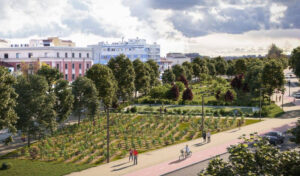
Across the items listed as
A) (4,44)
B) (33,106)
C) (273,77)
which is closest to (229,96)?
(273,77)

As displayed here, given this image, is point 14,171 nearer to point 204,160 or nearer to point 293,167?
point 204,160

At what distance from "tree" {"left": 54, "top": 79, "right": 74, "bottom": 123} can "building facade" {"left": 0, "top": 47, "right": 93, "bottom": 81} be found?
167ft

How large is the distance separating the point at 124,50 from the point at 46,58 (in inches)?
2080

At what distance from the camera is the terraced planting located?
36.1 metres

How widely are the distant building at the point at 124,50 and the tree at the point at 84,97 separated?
90.7 m

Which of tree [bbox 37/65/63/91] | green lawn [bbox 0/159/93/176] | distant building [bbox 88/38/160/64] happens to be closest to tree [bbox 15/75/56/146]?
green lawn [bbox 0/159/93/176]

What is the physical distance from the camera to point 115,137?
4372 centimetres

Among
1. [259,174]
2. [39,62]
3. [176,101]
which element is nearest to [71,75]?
[39,62]

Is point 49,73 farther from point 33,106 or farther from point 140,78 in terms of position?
point 140,78

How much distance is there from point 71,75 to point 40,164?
6704 centimetres

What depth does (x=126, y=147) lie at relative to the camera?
127ft

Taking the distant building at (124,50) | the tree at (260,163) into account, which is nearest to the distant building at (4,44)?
the distant building at (124,50)

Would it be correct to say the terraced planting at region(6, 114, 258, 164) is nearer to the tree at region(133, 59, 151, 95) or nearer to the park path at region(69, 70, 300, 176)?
the park path at region(69, 70, 300, 176)

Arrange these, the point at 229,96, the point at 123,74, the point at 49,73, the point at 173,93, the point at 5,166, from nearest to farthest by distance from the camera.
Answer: the point at 5,166, the point at 49,73, the point at 229,96, the point at 123,74, the point at 173,93
